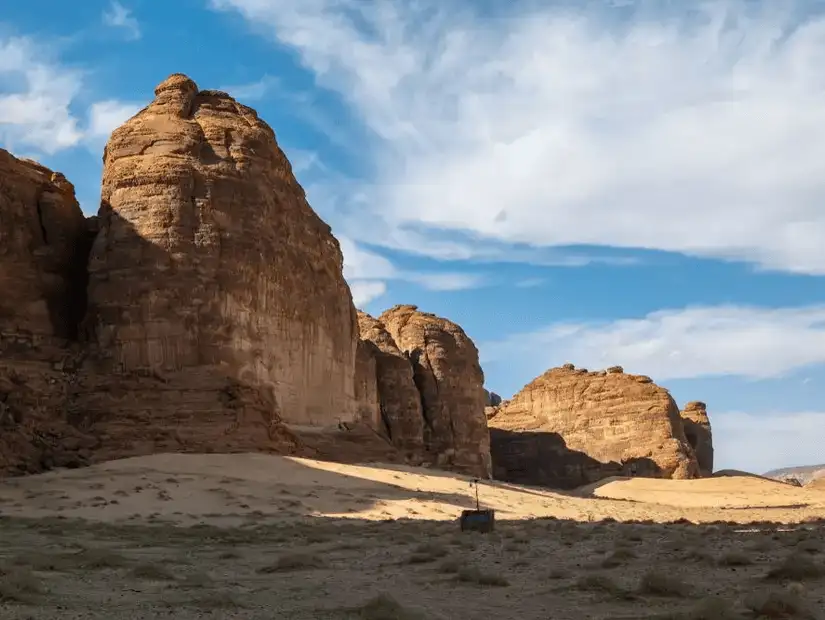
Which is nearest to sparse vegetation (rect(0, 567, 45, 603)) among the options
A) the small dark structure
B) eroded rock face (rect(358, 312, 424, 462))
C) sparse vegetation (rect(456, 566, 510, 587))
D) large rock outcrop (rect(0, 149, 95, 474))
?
sparse vegetation (rect(456, 566, 510, 587))

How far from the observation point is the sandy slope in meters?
19.3

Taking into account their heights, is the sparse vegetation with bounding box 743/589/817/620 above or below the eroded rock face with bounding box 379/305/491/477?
below

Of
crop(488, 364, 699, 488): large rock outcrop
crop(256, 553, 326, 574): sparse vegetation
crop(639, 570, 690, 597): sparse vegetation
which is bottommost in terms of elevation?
crop(256, 553, 326, 574): sparse vegetation

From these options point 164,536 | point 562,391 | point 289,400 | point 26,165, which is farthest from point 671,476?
point 164,536

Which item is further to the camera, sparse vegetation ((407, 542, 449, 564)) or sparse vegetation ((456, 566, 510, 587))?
sparse vegetation ((407, 542, 449, 564))

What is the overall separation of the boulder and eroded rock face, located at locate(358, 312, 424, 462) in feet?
37.5

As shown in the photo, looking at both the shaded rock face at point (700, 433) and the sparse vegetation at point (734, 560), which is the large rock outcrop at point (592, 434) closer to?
the shaded rock face at point (700, 433)

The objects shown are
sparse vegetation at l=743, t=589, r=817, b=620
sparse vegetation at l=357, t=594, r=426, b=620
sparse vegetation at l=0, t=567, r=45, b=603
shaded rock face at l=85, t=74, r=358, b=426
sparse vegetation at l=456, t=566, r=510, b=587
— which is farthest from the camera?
shaded rock face at l=85, t=74, r=358, b=426

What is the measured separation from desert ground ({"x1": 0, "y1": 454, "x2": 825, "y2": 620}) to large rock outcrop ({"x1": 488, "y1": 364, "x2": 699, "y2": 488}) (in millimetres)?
33275

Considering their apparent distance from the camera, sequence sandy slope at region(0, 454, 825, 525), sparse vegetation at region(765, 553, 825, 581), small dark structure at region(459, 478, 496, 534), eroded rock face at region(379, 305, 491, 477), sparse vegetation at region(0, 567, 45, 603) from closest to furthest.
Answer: sparse vegetation at region(0, 567, 45, 603) → sparse vegetation at region(765, 553, 825, 581) → small dark structure at region(459, 478, 496, 534) → sandy slope at region(0, 454, 825, 525) → eroded rock face at region(379, 305, 491, 477)

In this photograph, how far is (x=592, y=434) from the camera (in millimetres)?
59969

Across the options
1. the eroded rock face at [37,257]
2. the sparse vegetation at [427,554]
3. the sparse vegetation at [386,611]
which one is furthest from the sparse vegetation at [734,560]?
the eroded rock face at [37,257]

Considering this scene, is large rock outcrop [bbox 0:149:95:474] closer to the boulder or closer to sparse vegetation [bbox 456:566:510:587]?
the boulder

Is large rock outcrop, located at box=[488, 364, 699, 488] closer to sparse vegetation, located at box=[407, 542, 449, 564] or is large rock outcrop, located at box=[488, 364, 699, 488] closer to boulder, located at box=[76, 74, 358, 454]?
boulder, located at box=[76, 74, 358, 454]
